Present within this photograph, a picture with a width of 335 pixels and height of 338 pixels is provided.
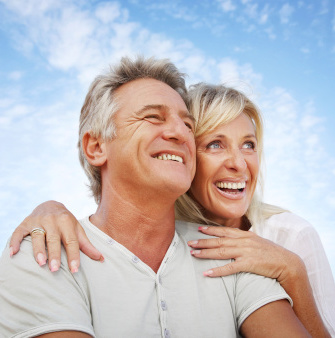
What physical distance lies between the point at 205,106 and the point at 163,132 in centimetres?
88

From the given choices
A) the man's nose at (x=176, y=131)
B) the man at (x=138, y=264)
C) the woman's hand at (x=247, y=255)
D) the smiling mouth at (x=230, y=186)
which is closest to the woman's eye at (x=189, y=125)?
the man at (x=138, y=264)

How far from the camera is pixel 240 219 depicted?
3.81 meters

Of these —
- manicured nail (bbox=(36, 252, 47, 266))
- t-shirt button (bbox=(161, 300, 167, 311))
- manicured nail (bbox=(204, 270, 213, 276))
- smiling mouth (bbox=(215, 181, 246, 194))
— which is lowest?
t-shirt button (bbox=(161, 300, 167, 311))

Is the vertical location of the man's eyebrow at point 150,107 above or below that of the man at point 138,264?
above

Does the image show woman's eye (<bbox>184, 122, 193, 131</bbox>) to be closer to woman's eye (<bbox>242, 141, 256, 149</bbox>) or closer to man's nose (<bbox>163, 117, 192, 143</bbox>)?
man's nose (<bbox>163, 117, 192, 143</bbox>)

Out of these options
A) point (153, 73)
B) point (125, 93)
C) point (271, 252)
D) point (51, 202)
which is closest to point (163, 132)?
point (125, 93)

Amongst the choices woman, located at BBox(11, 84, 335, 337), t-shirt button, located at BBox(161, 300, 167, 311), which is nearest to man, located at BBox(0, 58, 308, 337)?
t-shirt button, located at BBox(161, 300, 167, 311)

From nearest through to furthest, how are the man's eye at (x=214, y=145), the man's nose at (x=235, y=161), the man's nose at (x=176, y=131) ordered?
the man's nose at (x=176, y=131)
the man's nose at (x=235, y=161)
the man's eye at (x=214, y=145)

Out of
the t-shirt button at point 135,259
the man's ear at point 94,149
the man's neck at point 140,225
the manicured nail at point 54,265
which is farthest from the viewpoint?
the man's ear at point 94,149

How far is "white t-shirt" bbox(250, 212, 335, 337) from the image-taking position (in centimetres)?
293

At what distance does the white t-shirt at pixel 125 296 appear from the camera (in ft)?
5.95

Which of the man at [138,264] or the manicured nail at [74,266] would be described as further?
the manicured nail at [74,266]

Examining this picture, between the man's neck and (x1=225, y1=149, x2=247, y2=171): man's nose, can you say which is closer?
the man's neck

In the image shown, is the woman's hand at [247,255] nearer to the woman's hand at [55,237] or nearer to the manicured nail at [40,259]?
the woman's hand at [55,237]
